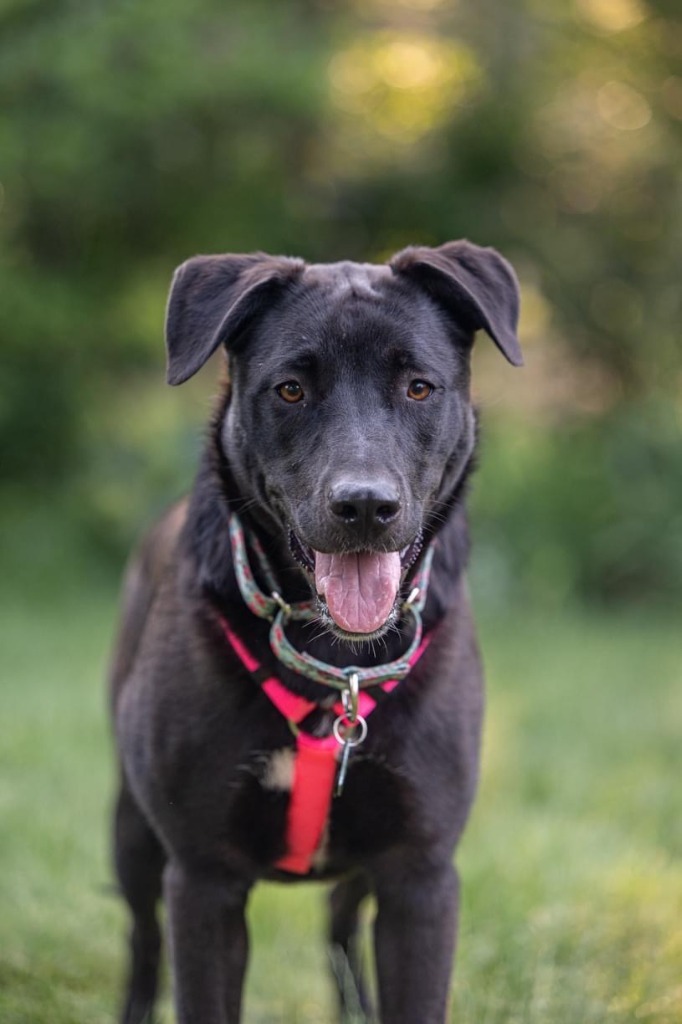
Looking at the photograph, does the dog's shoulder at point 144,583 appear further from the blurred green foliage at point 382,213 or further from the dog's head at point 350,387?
the blurred green foliage at point 382,213

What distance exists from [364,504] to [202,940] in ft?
3.38

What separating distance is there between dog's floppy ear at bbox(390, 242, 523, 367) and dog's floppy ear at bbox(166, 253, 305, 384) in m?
0.27

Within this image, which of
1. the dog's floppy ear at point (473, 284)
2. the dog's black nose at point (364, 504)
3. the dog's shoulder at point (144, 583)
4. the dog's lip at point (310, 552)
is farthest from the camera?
the dog's shoulder at point (144, 583)

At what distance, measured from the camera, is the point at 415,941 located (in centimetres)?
288

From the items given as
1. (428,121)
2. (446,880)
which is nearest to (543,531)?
(428,121)

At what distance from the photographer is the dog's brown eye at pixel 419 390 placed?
283 cm

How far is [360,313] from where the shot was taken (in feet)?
9.32

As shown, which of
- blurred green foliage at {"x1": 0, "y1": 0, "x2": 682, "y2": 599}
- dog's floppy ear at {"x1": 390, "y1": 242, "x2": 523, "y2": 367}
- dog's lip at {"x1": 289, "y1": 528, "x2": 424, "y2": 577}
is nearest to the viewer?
dog's lip at {"x1": 289, "y1": 528, "x2": 424, "y2": 577}

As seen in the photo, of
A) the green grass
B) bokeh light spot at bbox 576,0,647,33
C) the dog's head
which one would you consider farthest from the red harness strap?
bokeh light spot at bbox 576,0,647,33

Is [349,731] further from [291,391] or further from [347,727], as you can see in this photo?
[291,391]

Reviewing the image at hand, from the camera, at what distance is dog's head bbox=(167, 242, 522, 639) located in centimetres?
266

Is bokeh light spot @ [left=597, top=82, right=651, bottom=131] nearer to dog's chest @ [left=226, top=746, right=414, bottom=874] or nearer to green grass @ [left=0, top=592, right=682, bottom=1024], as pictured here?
green grass @ [left=0, top=592, right=682, bottom=1024]

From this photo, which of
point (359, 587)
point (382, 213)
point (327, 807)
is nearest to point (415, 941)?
point (327, 807)

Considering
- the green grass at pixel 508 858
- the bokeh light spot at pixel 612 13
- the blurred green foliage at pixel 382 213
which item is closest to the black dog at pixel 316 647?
the green grass at pixel 508 858
